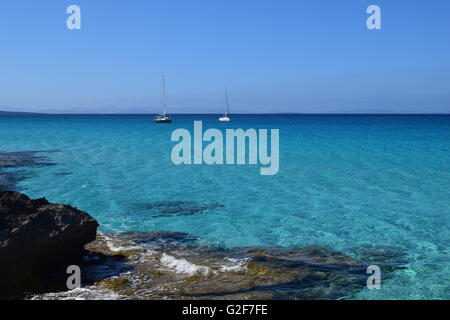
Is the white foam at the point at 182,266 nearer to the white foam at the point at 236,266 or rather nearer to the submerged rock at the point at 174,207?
the white foam at the point at 236,266

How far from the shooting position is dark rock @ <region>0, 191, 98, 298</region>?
10516mm

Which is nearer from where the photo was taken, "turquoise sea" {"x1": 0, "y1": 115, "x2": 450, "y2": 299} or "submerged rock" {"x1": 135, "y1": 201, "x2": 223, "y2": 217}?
"turquoise sea" {"x1": 0, "y1": 115, "x2": 450, "y2": 299}

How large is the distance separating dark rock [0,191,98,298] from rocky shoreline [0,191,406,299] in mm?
22

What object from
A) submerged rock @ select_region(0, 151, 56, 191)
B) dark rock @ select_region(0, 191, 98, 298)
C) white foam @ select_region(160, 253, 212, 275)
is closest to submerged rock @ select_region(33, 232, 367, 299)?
white foam @ select_region(160, 253, 212, 275)

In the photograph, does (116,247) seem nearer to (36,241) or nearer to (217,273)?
(36,241)

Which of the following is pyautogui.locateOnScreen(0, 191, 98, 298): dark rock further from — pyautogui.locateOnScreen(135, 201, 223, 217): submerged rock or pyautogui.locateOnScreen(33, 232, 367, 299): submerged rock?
pyautogui.locateOnScreen(135, 201, 223, 217): submerged rock

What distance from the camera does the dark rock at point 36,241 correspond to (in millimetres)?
10516

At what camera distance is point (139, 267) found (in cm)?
1234

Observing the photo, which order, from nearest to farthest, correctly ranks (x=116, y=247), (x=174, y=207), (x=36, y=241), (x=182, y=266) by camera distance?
(x=36, y=241) → (x=182, y=266) → (x=116, y=247) → (x=174, y=207)

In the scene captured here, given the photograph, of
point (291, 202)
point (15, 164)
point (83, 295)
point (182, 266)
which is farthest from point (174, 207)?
point (15, 164)

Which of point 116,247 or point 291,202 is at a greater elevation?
point 116,247

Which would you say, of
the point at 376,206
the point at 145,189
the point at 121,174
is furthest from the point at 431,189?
the point at 121,174

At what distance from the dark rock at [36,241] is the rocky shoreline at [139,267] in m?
0.02

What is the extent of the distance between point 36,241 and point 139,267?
9.29 ft
